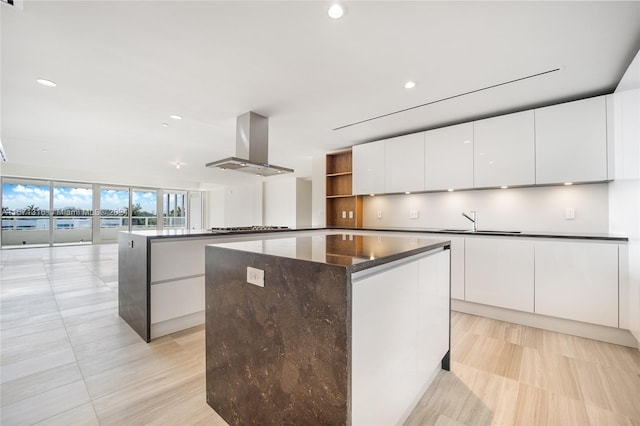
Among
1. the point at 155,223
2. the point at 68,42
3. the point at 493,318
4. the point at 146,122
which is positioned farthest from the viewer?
the point at 155,223

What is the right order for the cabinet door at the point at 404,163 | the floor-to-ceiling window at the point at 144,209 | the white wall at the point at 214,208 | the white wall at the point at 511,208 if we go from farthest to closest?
the white wall at the point at 214,208, the floor-to-ceiling window at the point at 144,209, the cabinet door at the point at 404,163, the white wall at the point at 511,208

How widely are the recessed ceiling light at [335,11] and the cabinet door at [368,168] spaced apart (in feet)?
8.90

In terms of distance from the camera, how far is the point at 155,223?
10445 millimetres

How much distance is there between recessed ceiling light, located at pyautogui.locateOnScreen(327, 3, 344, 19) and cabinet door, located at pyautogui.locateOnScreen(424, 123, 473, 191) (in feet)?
8.04

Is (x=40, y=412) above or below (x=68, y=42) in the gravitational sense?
below

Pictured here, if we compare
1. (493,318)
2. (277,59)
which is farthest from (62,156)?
(493,318)

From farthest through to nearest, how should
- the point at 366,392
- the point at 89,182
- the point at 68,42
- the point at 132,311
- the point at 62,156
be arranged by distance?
1. the point at 89,182
2. the point at 62,156
3. the point at 132,311
4. the point at 68,42
5. the point at 366,392

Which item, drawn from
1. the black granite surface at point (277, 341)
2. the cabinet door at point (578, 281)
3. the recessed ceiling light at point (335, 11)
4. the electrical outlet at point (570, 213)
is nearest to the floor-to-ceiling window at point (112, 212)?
the black granite surface at point (277, 341)

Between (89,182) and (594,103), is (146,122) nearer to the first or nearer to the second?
(594,103)

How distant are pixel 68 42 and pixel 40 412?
2416mm

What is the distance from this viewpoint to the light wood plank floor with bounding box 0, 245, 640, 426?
1.42 m

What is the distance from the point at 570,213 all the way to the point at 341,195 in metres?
3.13

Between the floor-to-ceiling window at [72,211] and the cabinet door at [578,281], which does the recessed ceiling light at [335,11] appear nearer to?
the cabinet door at [578,281]

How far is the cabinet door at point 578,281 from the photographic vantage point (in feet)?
7.43
